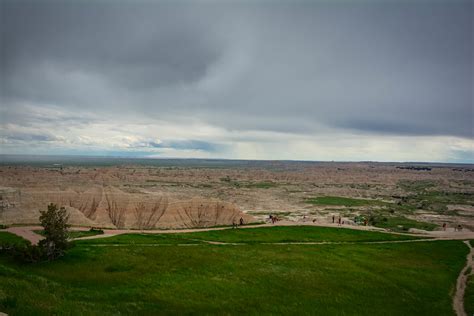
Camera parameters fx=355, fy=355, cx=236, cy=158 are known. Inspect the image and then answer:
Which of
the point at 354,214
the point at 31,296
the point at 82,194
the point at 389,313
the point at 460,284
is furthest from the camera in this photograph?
the point at 354,214

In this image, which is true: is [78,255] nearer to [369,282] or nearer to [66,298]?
[66,298]

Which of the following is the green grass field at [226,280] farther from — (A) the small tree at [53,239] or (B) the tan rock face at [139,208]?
(B) the tan rock face at [139,208]

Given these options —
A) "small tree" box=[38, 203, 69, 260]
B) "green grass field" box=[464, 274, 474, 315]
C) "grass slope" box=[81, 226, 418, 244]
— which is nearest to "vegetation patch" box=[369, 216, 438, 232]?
"grass slope" box=[81, 226, 418, 244]

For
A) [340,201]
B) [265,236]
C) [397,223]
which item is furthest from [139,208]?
[340,201]

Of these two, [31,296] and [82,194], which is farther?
[82,194]

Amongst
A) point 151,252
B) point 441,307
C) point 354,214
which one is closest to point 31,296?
point 151,252

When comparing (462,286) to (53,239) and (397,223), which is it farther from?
(397,223)
